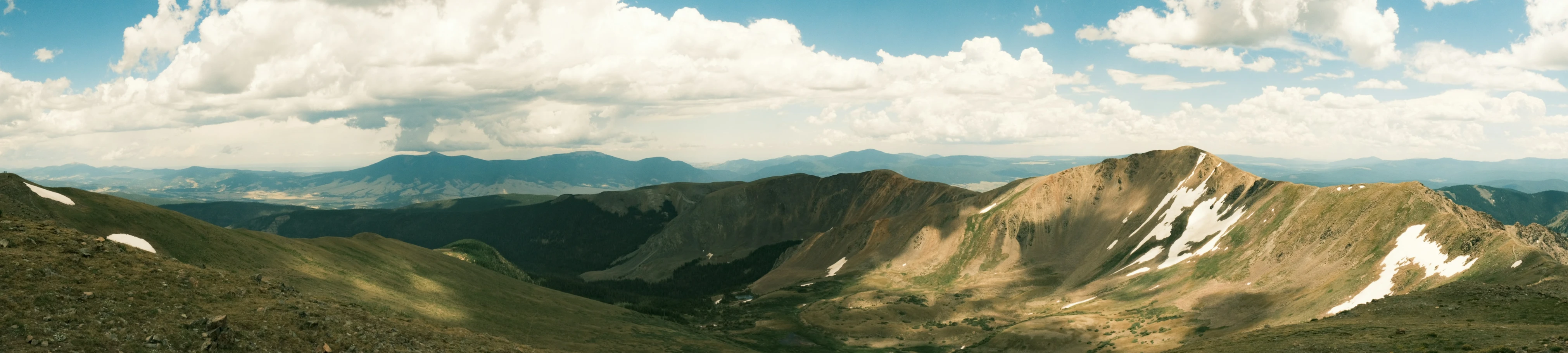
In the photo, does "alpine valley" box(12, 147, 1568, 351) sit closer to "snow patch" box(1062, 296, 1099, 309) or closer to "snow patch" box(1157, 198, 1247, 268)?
"snow patch" box(1157, 198, 1247, 268)

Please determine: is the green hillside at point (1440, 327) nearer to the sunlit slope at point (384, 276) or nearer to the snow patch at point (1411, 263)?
the snow patch at point (1411, 263)

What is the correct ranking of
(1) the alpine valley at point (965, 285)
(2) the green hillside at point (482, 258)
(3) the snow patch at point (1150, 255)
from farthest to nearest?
(2) the green hillside at point (482, 258), (3) the snow patch at point (1150, 255), (1) the alpine valley at point (965, 285)

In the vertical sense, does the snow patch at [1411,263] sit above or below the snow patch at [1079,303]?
above

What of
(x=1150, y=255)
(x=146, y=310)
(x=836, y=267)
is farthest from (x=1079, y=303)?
(x=146, y=310)

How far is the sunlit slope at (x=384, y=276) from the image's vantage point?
6038cm

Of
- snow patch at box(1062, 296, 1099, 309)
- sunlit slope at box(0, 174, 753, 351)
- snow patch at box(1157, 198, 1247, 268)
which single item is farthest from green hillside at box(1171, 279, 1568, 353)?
sunlit slope at box(0, 174, 753, 351)

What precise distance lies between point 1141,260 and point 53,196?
148 m

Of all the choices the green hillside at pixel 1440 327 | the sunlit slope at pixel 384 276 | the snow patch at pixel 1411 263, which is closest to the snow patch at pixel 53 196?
the sunlit slope at pixel 384 276

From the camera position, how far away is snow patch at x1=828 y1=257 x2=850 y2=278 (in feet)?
596

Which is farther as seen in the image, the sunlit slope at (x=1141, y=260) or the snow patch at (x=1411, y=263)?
the sunlit slope at (x=1141, y=260)

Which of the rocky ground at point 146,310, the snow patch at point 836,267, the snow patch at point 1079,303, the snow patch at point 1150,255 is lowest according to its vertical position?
the snow patch at point 836,267

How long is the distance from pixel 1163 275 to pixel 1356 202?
89.2ft

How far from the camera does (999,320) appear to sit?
11894 cm

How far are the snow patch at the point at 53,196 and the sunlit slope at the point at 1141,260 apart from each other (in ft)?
307
